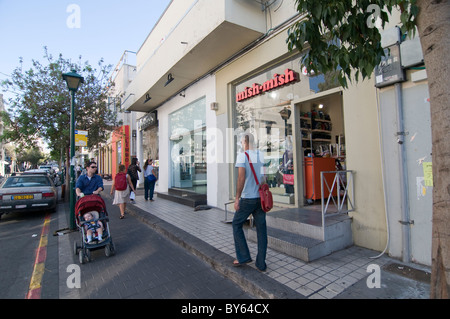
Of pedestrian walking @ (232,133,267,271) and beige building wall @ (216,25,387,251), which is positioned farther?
beige building wall @ (216,25,387,251)

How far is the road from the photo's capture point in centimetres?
316

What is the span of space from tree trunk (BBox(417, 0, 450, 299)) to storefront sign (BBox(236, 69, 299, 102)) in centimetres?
391

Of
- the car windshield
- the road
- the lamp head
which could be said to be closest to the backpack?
the road

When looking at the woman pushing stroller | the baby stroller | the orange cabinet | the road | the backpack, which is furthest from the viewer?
the backpack

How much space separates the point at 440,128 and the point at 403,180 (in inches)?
88.3

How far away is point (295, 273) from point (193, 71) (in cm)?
706

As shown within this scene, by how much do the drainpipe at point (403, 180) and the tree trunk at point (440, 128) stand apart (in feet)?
6.84

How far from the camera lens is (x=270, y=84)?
20.9ft

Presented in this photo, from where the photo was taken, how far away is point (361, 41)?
105 inches

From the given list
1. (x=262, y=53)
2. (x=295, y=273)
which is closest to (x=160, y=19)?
(x=262, y=53)

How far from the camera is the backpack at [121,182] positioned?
7359 millimetres

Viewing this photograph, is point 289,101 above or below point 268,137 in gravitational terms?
above

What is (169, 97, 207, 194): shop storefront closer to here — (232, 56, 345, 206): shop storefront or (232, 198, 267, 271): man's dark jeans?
(232, 56, 345, 206): shop storefront
